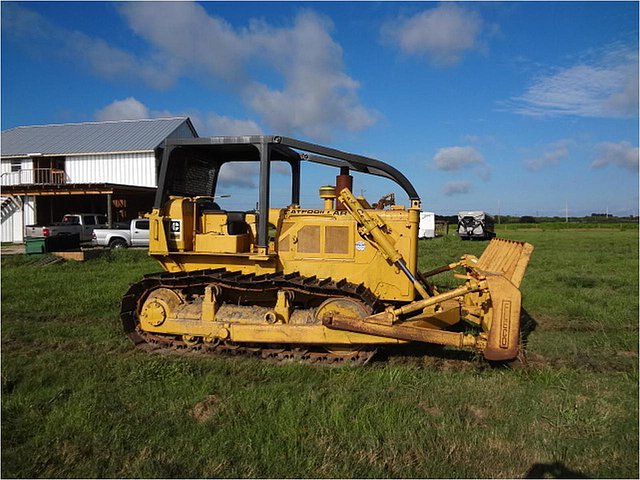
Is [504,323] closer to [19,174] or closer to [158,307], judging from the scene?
[158,307]

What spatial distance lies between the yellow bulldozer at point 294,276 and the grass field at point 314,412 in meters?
0.41

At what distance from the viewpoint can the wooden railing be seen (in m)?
33.7

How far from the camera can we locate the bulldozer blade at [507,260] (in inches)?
223

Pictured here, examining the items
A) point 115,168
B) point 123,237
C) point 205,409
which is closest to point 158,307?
point 205,409

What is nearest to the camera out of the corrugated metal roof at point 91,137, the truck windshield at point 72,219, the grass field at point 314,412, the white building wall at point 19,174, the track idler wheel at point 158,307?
the grass field at point 314,412

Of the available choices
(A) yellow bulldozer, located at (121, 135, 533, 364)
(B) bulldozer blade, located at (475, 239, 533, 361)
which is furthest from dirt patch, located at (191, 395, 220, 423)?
(B) bulldozer blade, located at (475, 239, 533, 361)

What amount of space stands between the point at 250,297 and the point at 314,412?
253 cm

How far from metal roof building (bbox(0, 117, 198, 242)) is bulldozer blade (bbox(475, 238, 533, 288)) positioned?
89.7 feet

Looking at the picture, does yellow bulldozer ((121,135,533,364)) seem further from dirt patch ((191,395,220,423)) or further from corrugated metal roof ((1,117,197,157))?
corrugated metal roof ((1,117,197,157))

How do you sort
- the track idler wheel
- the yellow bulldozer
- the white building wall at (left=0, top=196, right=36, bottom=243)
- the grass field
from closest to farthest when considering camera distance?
1. the grass field
2. the yellow bulldozer
3. the track idler wheel
4. the white building wall at (left=0, top=196, right=36, bottom=243)

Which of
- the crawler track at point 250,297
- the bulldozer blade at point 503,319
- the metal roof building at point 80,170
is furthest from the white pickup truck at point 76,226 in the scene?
the bulldozer blade at point 503,319

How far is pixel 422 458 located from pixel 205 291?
3.67 metres

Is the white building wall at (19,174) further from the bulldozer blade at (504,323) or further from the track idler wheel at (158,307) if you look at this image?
the bulldozer blade at (504,323)

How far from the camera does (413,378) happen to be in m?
5.33
